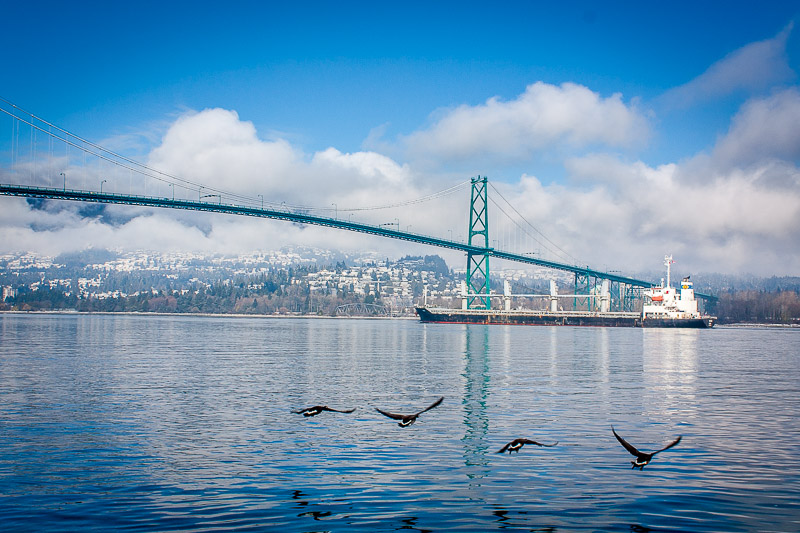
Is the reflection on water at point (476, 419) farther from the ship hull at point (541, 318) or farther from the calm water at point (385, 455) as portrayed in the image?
the ship hull at point (541, 318)

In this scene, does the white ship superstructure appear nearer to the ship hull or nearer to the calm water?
the ship hull

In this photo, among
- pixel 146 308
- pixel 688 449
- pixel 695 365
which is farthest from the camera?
pixel 146 308

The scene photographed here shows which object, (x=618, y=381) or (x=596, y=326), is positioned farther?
(x=596, y=326)

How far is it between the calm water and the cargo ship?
70.4 metres

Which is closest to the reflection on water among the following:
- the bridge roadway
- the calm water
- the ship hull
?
the calm water

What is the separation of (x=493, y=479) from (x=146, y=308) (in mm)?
184887


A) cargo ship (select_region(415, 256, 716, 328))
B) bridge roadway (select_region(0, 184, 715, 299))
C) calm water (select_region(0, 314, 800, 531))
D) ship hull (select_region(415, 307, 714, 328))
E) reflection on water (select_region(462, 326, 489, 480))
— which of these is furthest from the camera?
ship hull (select_region(415, 307, 714, 328))

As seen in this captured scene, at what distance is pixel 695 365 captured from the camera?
29594 mm

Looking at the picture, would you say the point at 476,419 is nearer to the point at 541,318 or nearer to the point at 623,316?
the point at 541,318

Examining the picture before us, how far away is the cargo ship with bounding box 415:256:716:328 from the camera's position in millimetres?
88312

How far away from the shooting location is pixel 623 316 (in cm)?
9400

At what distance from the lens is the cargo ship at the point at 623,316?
290ft

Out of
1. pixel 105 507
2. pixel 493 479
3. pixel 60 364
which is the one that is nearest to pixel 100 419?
pixel 105 507

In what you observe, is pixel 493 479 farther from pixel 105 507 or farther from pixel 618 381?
pixel 618 381
